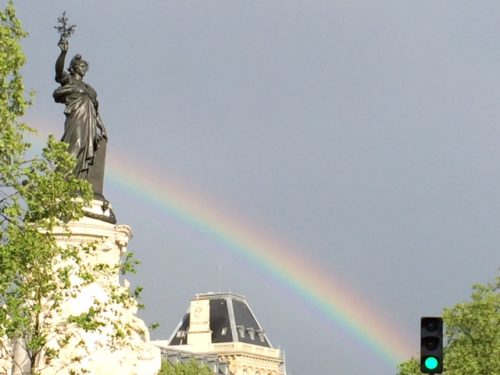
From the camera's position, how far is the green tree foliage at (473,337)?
58938mm

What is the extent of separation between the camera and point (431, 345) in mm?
22641

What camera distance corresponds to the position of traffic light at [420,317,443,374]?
73.4 feet

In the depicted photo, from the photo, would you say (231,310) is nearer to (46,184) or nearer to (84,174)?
(84,174)

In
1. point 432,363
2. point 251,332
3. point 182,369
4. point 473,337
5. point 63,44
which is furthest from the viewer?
point 251,332

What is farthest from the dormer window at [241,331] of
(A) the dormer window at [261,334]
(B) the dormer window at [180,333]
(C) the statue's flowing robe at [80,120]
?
(C) the statue's flowing robe at [80,120]

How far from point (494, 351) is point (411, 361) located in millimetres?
5369

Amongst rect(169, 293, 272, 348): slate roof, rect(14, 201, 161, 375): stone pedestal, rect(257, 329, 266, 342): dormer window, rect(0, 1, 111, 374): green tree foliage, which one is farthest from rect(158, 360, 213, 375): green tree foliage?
rect(0, 1, 111, 374): green tree foliage

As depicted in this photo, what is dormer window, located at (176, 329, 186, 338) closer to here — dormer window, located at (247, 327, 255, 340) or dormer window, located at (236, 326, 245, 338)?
dormer window, located at (236, 326, 245, 338)

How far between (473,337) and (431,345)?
137ft

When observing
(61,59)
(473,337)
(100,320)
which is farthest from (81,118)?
(473,337)

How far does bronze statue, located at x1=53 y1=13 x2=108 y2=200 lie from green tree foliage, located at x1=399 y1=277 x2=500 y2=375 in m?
26.1

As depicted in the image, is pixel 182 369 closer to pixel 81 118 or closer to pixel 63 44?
pixel 81 118

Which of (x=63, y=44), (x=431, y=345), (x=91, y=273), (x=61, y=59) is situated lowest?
(x=431, y=345)

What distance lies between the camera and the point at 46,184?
28.2 meters
